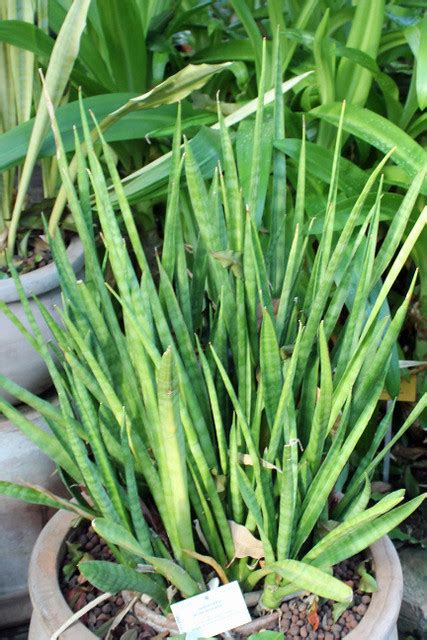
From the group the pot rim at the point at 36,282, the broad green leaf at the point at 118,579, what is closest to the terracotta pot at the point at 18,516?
the pot rim at the point at 36,282

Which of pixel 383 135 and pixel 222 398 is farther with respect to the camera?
pixel 383 135

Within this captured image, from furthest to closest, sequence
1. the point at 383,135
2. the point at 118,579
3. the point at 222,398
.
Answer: the point at 383,135, the point at 222,398, the point at 118,579

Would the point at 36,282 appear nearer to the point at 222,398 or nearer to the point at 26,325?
the point at 26,325

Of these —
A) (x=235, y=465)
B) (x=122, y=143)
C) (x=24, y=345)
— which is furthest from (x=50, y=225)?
(x=235, y=465)

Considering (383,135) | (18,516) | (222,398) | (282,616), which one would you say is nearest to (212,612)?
(282,616)

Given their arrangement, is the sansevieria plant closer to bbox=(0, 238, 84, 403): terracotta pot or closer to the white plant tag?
the white plant tag

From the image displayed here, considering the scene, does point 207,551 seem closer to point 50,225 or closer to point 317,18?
point 50,225
